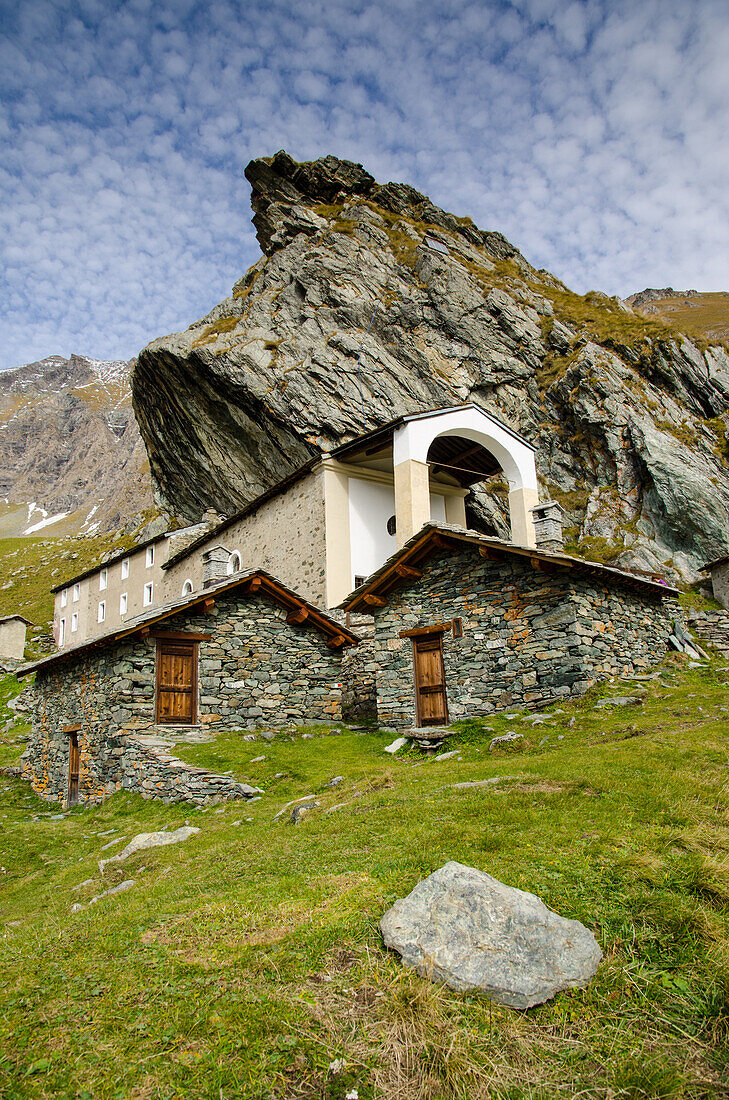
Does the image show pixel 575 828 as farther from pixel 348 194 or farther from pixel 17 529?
pixel 17 529

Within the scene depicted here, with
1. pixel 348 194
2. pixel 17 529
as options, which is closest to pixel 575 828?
pixel 348 194

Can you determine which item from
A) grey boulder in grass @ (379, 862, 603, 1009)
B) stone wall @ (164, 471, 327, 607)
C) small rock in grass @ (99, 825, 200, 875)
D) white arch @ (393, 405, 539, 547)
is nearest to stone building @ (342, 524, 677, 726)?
white arch @ (393, 405, 539, 547)

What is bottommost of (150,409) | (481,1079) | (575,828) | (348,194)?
(481,1079)

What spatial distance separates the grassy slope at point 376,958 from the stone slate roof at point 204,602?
21.0ft

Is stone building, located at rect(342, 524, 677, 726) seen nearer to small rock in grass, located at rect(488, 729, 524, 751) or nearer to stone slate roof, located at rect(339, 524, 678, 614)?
stone slate roof, located at rect(339, 524, 678, 614)

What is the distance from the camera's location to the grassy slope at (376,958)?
3156mm

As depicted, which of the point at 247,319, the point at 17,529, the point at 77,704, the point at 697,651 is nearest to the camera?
the point at 77,704

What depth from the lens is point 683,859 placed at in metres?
4.81

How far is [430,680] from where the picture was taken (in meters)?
15.1

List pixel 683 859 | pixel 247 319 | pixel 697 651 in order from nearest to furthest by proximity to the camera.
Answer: pixel 683 859, pixel 697 651, pixel 247 319

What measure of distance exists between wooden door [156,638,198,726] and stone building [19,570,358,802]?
24 millimetres

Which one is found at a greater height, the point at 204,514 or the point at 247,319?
the point at 247,319

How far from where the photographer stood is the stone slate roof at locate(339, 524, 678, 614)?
13146mm

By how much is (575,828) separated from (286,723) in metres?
11.3
